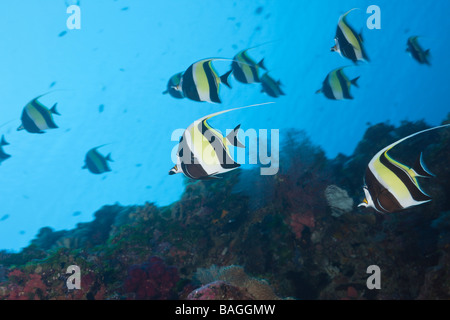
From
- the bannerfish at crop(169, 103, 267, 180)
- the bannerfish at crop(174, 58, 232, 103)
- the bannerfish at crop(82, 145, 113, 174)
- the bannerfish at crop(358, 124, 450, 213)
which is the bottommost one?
the bannerfish at crop(358, 124, 450, 213)

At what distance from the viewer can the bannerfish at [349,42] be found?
3.68 metres

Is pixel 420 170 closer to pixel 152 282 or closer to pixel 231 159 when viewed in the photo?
pixel 231 159

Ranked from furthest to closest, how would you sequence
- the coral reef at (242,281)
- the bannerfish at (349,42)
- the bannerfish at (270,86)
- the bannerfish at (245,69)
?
1. the bannerfish at (270,86)
2. the bannerfish at (245,69)
3. the bannerfish at (349,42)
4. the coral reef at (242,281)

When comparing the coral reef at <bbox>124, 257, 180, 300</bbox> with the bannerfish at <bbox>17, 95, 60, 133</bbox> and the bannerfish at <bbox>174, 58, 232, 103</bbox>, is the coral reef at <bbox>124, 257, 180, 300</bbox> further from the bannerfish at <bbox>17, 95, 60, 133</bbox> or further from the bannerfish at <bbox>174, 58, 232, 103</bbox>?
the bannerfish at <bbox>17, 95, 60, 133</bbox>

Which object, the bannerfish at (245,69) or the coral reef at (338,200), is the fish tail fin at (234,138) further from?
the coral reef at (338,200)

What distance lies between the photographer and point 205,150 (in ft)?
6.02

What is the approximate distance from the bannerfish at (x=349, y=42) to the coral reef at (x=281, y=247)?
2.46 metres

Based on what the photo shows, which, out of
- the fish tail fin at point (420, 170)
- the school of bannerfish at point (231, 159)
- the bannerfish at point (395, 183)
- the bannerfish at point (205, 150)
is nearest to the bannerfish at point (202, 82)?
the school of bannerfish at point (231, 159)

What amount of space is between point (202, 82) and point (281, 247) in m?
3.32

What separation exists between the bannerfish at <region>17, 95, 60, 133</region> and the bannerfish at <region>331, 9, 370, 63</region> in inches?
203

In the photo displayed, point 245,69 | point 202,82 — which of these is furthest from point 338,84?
point 202,82

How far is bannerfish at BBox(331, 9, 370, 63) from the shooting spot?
12.1 ft

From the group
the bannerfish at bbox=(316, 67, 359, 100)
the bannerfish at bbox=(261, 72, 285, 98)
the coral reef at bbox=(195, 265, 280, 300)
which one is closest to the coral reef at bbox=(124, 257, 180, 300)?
the coral reef at bbox=(195, 265, 280, 300)

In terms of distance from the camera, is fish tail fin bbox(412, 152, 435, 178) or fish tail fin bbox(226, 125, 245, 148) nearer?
fish tail fin bbox(226, 125, 245, 148)
